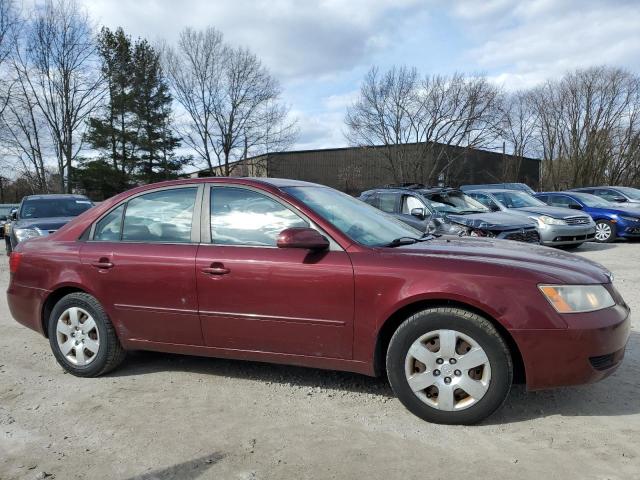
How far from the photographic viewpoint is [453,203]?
37.2ft

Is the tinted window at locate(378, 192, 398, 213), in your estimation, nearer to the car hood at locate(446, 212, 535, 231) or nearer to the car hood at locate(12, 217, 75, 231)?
the car hood at locate(446, 212, 535, 231)

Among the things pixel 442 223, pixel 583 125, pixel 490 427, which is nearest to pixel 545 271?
pixel 490 427

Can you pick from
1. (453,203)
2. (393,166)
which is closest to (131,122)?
(393,166)

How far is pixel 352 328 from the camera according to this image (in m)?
3.24

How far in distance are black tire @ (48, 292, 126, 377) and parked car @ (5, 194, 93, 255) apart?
6109 millimetres

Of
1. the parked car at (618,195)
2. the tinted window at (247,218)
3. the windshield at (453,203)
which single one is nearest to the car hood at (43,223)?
the tinted window at (247,218)

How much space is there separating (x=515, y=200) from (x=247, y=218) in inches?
428

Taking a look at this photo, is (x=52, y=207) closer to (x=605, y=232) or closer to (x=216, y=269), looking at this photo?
(x=216, y=269)

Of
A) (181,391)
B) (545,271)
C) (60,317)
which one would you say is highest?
(545,271)

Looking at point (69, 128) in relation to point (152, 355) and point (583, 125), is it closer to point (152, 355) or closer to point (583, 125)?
point (152, 355)

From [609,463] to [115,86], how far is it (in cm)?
3932

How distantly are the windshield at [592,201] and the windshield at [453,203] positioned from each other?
4774 mm

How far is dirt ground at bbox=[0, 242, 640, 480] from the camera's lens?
2.66 metres

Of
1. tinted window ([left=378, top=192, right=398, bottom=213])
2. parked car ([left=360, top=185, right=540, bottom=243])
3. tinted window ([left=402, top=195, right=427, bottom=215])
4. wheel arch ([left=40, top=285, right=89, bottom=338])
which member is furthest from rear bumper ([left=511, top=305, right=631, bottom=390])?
tinted window ([left=378, top=192, right=398, bottom=213])
